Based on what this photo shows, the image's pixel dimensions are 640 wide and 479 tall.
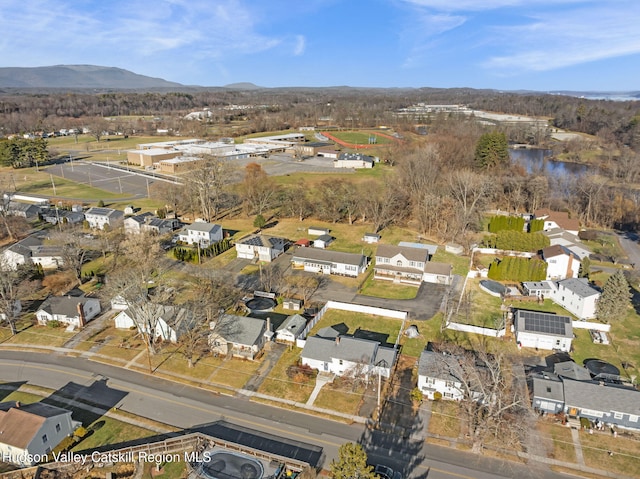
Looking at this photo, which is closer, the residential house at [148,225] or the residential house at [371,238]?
the residential house at [371,238]

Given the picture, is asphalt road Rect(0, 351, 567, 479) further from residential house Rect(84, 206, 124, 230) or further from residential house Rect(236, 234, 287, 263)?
residential house Rect(84, 206, 124, 230)

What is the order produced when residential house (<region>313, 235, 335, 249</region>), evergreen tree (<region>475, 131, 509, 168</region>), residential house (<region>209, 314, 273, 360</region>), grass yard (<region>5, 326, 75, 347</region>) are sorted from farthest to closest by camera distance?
evergreen tree (<region>475, 131, 509, 168</region>) < residential house (<region>313, 235, 335, 249</region>) < grass yard (<region>5, 326, 75, 347</region>) < residential house (<region>209, 314, 273, 360</region>)

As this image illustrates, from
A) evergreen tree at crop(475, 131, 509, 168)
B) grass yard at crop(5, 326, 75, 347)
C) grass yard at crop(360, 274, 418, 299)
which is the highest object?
evergreen tree at crop(475, 131, 509, 168)

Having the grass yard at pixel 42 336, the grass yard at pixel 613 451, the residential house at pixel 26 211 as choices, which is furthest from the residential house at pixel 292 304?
the residential house at pixel 26 211

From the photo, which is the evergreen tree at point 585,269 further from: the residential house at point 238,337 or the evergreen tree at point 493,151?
the evergreen tree at point 493,151

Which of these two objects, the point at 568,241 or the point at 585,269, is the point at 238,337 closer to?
the point at 585,269

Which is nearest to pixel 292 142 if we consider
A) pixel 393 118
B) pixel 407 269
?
pixel 393 118

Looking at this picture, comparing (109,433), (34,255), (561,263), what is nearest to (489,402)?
(109,433)

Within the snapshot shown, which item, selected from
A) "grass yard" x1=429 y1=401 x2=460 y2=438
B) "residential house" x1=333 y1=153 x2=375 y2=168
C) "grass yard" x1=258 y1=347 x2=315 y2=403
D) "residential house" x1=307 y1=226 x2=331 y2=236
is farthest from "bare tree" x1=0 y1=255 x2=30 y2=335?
"residential house" x1=333 y1=153 x2=375 y2=168
